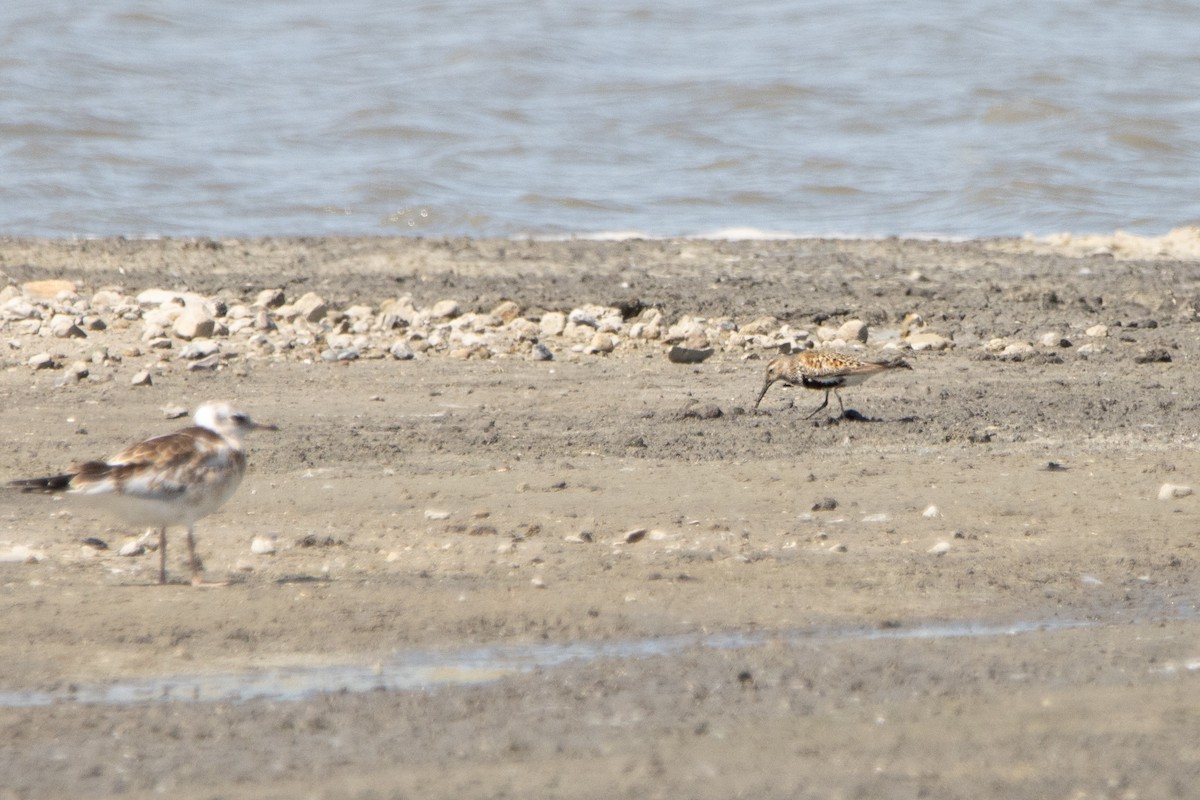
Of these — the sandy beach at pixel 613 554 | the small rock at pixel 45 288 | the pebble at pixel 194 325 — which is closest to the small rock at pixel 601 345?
the sandy beach at pixel 613 554

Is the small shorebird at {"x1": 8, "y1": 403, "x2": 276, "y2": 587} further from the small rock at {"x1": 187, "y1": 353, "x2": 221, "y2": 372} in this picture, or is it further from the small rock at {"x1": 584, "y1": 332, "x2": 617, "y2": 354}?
the small rock at {"x1": 584, "y1": 332, "x2": 617, "y2": 354}

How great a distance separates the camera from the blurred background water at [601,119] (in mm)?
18500

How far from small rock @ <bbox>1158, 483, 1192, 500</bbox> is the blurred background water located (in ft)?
33.6

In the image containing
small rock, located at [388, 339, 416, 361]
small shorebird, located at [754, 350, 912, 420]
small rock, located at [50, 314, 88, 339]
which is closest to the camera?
small shorebird, located at [754, 350, 912, 420]

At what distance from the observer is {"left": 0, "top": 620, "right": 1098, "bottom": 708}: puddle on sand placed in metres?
4.88

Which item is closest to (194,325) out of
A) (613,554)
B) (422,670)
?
(613,554)

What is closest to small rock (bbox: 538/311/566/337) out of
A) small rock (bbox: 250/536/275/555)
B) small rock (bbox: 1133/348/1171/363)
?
small rock (bbox: 1133/348/1171/363)

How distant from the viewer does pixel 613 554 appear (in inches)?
256

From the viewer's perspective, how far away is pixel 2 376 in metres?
9.83

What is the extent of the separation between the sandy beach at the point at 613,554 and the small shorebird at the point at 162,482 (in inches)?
10.5

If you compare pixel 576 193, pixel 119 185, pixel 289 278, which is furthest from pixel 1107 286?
pixel 119 185

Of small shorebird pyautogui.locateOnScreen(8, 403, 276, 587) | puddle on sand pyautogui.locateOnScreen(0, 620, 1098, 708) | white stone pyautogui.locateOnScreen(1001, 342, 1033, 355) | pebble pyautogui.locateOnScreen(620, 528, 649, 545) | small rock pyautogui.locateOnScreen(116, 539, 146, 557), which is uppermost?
small shorebird pyautogui.locateOnScreen(8, 403, 276, 587)

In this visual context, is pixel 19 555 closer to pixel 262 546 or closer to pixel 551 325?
pixel 262 546

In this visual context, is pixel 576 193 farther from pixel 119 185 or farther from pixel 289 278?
pixel 289 278
